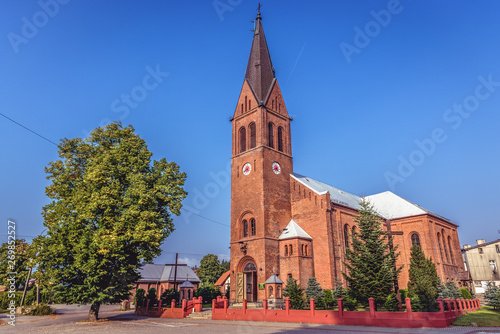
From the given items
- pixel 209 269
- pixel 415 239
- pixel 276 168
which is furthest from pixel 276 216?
pixel 209 269

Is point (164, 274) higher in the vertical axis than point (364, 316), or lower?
higher

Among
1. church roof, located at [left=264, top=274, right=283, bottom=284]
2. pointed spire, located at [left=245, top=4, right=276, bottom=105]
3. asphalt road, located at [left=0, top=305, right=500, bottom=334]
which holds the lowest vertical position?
asphalt road, located at [left=0, top=305, right=500, bottom=334]

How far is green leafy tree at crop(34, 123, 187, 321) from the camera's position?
20.9 metres

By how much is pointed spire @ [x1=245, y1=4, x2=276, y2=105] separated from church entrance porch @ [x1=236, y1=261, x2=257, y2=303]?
15.9 m

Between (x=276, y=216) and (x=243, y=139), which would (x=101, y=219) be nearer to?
(x=276, y=216)

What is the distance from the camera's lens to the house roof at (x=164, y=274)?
5578 cm

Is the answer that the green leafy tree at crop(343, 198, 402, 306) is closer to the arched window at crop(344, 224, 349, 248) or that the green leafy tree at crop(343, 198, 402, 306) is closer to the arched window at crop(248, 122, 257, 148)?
the arched window at crop(344, 224, 349, 248)

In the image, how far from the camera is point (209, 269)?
63219 mm

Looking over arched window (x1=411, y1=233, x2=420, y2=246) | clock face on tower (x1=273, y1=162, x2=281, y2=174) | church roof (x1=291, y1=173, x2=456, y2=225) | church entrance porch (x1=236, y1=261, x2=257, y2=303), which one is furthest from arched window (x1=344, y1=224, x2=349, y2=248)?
church entrance porch (x1=236, y1=261, x2=257, y2=303)

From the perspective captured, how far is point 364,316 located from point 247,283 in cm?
1417

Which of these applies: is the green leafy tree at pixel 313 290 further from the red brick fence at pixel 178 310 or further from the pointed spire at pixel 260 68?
the pointed spire at pixel 260 68

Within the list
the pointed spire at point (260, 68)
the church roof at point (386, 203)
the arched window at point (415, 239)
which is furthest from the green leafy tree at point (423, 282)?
the pointed spire at point (260, 68)

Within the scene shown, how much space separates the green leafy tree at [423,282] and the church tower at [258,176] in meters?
11.2

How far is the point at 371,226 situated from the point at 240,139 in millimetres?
16616
